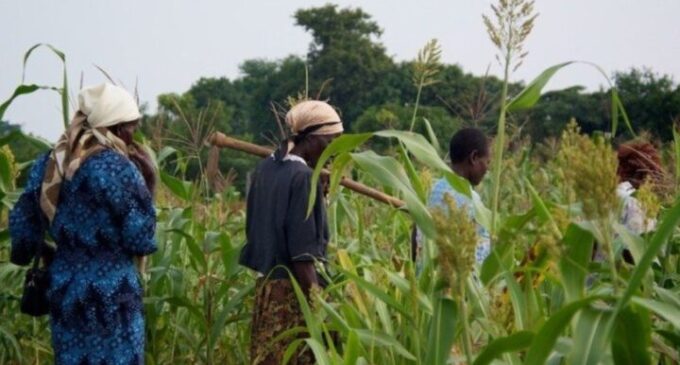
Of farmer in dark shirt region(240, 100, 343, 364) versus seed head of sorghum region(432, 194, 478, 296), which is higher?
seed head of sorghum region(432, 194, 478, 296)

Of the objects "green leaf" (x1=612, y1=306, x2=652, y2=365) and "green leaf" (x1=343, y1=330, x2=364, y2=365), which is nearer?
"green leaf" (x1=612, y1=306, x2=652, y2=365)

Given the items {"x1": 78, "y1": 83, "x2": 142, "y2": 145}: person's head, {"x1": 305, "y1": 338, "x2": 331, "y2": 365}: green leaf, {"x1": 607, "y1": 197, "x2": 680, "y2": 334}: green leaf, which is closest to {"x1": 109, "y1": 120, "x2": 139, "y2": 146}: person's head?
{"x1": 78, "y1": 83, "x2": 142, "y2": 145}: person's head

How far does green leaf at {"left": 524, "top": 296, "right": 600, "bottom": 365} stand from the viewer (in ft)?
7.25

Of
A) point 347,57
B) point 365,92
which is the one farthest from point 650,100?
point 347,57

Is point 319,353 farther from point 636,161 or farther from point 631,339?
point 636,161

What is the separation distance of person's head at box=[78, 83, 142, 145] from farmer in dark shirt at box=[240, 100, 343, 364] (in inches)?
20.5

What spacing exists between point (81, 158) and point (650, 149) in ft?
6.64

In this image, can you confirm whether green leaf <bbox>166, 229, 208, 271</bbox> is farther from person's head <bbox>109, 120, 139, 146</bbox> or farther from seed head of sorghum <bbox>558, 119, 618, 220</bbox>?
seed head of sorghum <bbox>558, 119, 618, 220</bbox>

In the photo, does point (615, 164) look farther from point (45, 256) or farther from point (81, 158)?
point (45, 256)

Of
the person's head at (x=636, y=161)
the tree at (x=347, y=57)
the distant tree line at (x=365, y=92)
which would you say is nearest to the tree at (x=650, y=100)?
the distant tree line at (x=365, y=92)

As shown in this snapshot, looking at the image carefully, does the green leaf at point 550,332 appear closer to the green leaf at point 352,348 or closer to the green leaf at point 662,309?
the green leaf at point 662,309

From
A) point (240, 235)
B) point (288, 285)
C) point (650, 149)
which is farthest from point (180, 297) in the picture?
point (240, 235)

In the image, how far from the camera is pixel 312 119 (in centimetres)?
436

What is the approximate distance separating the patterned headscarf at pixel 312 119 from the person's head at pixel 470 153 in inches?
17.7
